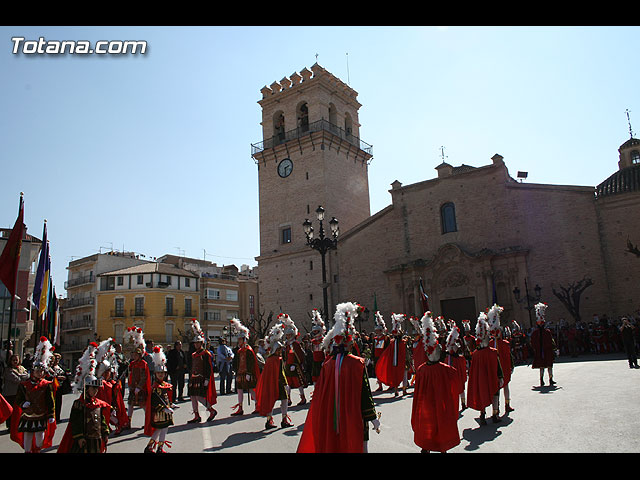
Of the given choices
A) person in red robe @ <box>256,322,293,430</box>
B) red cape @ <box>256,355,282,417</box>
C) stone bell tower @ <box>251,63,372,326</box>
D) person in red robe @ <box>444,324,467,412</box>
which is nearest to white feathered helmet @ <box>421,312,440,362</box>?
person in red robe @ <box>444,324,467,412</box>

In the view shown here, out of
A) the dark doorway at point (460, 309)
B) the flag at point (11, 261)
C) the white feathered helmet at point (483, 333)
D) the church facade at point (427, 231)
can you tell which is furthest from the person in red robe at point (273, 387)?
the dark doorway at point (460, 309)

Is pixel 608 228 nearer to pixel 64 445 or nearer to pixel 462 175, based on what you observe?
pixel 462 175

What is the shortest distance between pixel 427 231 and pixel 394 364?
19.6 m

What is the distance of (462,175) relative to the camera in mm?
31969

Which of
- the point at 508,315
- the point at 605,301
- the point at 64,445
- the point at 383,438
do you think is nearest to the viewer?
the point at 64,445

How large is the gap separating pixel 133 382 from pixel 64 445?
14.9 ft

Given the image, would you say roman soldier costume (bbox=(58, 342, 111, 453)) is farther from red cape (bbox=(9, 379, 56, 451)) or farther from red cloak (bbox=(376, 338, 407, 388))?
red cloak (bbox=(376, 338, 407, 388))

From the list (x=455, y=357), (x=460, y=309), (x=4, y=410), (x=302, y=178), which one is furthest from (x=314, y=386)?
(x=302, y=178)

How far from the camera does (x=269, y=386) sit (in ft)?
32.7

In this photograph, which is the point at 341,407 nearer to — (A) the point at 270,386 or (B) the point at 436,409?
(B) the point at 436,409
